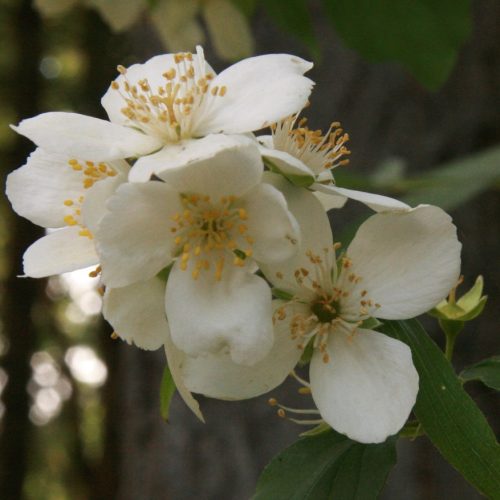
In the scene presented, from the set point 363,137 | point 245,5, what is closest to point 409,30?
point 245,5

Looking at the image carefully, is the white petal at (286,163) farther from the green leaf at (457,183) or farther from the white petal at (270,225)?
the green leaf at (457,183)

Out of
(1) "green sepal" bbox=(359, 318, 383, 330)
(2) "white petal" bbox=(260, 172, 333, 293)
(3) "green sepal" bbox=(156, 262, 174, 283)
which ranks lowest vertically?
(1) "green sepal" bbox=(359, 318, 383, 330)

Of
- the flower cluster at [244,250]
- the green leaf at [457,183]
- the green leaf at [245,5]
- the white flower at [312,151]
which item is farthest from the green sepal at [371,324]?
the green leaf at [245,5]

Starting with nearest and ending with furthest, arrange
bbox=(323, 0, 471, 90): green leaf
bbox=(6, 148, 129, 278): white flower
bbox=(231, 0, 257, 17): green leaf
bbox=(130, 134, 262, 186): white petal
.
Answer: bbox=(130, 134, 262, 186): white petal → bbox=(6, 148, 129, 278): white flower → bbox=(323, 0, 471, 90): green leaf → bbox=(231, 0, 257, 17): green leaf

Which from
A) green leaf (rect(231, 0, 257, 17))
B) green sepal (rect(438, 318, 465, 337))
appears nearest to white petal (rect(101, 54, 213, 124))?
green sepal (rect(438, 318, 465, 337))

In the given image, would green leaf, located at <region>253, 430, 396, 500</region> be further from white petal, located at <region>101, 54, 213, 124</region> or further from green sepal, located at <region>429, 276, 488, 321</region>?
white petal, located at <region>101, 54, 213, 124</region>

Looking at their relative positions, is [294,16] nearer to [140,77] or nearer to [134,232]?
[140,77]

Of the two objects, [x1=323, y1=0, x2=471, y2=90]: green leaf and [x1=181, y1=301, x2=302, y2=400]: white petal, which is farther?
[x1=323, y1=0, x2=471, y2=90]: green leaf
